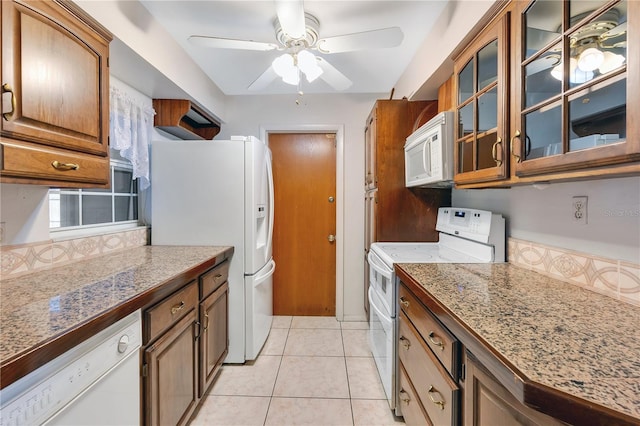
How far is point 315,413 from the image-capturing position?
1.67 m

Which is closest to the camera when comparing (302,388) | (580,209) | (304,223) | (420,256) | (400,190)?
(580,209)

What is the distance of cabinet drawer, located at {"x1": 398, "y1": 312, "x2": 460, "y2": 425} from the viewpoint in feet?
2.98

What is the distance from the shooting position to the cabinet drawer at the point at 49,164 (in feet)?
3.06

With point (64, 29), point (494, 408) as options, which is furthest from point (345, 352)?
point (64, 29)

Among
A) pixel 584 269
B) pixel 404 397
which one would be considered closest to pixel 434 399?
pixel 404 397

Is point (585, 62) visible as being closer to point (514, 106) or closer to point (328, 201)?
point (514, 106)

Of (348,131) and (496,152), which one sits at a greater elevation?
(348,131)

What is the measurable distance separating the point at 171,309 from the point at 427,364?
1136 mm

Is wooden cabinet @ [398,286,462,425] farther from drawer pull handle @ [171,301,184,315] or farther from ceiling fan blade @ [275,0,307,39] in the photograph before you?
ceiling fan blade @ [275,0,307,39]

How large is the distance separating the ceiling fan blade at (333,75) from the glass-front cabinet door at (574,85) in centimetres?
102

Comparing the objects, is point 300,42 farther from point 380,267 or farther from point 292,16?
point 380,267

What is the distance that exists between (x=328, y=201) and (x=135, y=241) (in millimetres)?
1794

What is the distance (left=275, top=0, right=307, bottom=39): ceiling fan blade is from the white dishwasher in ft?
4.53

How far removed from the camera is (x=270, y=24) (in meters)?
1.78
